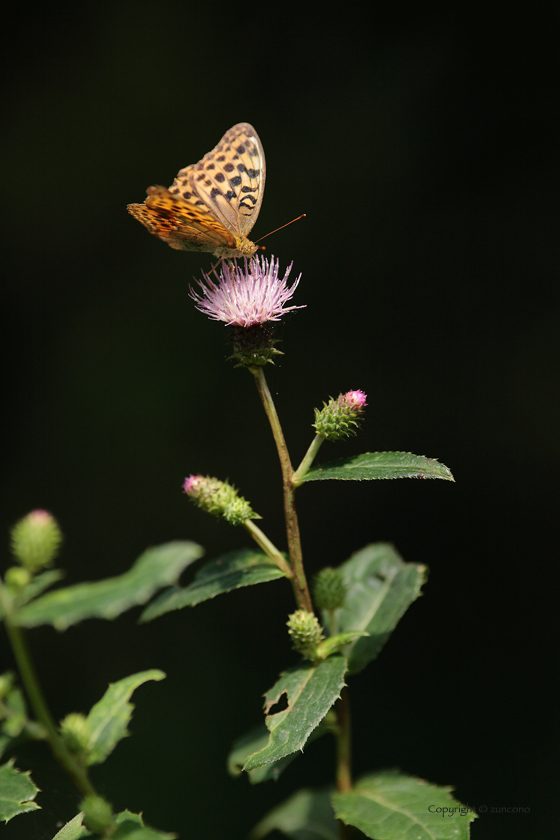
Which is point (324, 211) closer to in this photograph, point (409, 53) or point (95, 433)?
point (409, 53)

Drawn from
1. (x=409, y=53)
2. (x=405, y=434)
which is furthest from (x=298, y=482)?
(x=409, y=53)

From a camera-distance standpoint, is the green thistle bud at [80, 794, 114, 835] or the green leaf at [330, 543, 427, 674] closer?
the green thistle bud at [80, 794, 114, 835]

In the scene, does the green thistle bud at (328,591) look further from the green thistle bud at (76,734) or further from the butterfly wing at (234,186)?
the butterfly wing at (234,186)

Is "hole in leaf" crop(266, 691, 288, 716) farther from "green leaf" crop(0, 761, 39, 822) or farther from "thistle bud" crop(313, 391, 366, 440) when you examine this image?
"thistle bud" crop(313, 391, 366, 440)

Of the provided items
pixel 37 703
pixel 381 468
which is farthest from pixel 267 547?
pixel 37 703

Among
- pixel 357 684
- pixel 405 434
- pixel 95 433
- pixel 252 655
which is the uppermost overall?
pixel 95 433

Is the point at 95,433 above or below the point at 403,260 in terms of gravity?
below

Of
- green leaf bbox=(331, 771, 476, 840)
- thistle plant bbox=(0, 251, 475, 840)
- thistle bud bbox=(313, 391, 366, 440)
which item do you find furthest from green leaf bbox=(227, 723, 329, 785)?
thistle bud bbox=(313, 391, 366, 440)
